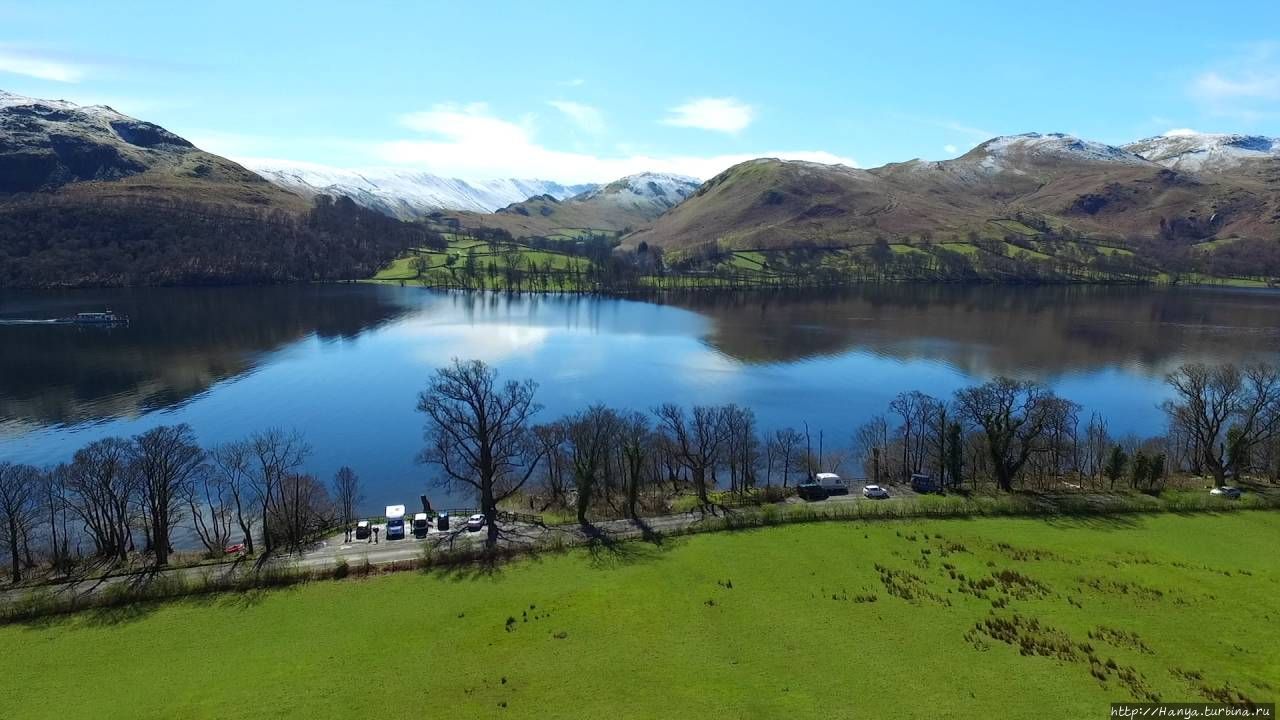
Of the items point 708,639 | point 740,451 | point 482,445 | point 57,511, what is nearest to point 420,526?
point 482,445

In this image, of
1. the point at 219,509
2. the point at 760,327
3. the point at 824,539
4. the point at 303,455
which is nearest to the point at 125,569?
the point at 219,509

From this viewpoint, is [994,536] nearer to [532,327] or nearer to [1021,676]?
[1021,676]

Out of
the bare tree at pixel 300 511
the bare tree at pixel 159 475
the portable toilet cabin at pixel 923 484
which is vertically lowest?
the bare tree at pixel 300 511

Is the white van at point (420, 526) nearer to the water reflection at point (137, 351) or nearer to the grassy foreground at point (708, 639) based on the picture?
the grassy foreground at point (708, 639)

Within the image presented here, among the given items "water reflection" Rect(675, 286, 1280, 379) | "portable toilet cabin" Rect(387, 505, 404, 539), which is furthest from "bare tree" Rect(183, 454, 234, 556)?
"water reflection" Rect(675, 286, 1280, 379)

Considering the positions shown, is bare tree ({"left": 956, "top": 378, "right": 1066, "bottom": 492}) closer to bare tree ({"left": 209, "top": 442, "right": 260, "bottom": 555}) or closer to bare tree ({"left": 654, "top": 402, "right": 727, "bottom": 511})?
bare tree ({"left": 654, "top": 402, "right": 727, "bottom": 511})

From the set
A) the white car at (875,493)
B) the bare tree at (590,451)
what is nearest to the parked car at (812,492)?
the white car at (875,493)

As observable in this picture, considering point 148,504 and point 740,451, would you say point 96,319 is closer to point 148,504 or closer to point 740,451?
point 148,504

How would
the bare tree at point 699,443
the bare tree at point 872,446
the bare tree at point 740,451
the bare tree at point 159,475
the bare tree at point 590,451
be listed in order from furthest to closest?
1. the bare tree at point 872,446
2. the bare tree at point 740,451
3. the bare tree at point 699,443
4. the bare tree at point 590,451
5. the bare tree at point 159,475
